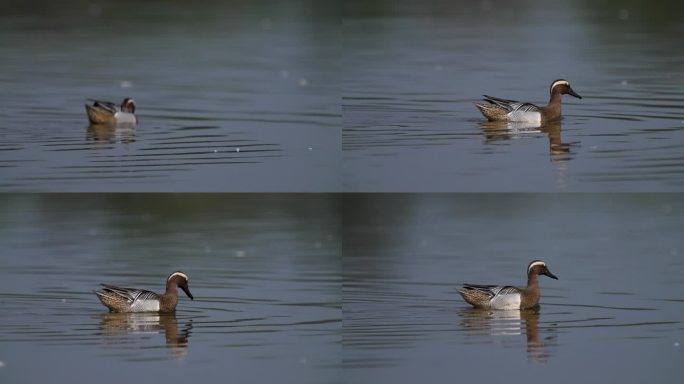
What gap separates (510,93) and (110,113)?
237 cm

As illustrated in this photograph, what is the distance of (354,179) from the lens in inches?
354

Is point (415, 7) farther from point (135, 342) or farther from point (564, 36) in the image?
point (135, 342)

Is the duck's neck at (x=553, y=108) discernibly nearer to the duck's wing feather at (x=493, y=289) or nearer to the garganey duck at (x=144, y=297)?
the duck's wing feather at (x=493, y=289)

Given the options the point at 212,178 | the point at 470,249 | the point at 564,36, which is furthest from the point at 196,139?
the point at 564,36

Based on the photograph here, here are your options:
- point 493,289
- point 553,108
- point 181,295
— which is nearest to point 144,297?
point 181,295

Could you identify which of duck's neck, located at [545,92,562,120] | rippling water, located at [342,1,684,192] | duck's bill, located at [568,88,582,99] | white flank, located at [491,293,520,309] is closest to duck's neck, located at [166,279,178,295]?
rippling water, located at [342,1,684,192]

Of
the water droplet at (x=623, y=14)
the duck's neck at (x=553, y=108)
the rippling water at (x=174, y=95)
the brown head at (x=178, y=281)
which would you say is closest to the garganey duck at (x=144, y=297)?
the brown head at (x=178, y=281)

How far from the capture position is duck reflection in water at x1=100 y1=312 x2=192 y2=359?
29.5 ft

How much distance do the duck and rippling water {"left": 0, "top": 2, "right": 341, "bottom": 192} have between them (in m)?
0.07

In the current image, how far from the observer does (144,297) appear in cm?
984

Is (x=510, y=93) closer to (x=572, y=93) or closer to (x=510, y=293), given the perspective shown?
(x=572, y=93)

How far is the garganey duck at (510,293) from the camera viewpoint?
9.57 metres

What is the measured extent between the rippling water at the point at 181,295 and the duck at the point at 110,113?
1.60 ft

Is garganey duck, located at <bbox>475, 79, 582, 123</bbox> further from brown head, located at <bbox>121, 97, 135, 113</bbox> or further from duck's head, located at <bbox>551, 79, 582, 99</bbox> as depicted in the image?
brown head, located at <bbox>121, 97, 135, 113</bbox>
